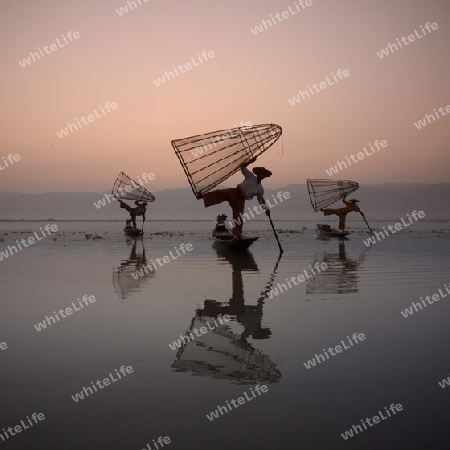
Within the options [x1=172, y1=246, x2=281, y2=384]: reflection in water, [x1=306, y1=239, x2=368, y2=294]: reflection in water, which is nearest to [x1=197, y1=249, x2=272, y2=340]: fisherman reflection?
[x1=172, y1=246, x2=281, y2=384]: reflection in water

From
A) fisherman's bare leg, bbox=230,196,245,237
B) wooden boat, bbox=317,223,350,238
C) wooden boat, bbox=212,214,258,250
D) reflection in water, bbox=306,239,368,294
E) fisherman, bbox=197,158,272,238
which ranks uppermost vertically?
fisherman, bbox=197,158,272,238

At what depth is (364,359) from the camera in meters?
6.25

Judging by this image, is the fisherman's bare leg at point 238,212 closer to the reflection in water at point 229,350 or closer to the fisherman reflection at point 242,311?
the fisherman reflection at point 242,311

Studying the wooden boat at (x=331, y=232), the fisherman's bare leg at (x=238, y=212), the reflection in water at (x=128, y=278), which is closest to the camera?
the reflection in water at (x=128, y=278)

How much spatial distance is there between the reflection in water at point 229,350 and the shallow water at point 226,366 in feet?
0.08

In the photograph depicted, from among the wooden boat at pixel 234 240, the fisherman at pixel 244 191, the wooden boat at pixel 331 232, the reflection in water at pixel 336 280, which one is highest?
the fisherman at pixel 244 191

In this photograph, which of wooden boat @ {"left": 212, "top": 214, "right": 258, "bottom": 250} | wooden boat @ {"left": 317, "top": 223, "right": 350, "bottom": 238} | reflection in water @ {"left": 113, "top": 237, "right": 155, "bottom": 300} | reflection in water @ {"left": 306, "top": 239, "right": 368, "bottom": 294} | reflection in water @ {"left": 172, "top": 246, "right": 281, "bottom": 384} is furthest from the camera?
wooden boat @ {"left": 317, "top": 223, "right": 350, "bottom": 238}

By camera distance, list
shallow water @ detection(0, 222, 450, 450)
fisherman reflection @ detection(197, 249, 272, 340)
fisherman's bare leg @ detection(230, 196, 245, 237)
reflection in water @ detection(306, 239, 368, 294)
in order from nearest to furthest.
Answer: shallow water @ detection(0, 222, 450, 450) → fisherman reflection @ detection(197, 249, 272, 340) → reflection in water @ detection(306, 239, 368, 294) → fisherman's bare leg @ detection(230, 196, 245, 237)

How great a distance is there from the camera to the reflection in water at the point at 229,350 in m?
5.65

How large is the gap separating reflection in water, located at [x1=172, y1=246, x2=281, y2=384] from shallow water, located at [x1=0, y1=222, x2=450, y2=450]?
3 centimetres

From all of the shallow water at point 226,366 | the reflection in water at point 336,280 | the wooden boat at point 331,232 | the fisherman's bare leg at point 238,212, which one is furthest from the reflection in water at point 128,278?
the wooden boat at point 331,232

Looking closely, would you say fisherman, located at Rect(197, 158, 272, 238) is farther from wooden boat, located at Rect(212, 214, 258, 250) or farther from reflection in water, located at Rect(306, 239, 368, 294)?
reflection in water, located at Rect(306, 239, 368, 294)

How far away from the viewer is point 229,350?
6711 millimetres

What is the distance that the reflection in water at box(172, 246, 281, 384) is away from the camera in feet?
18.5
